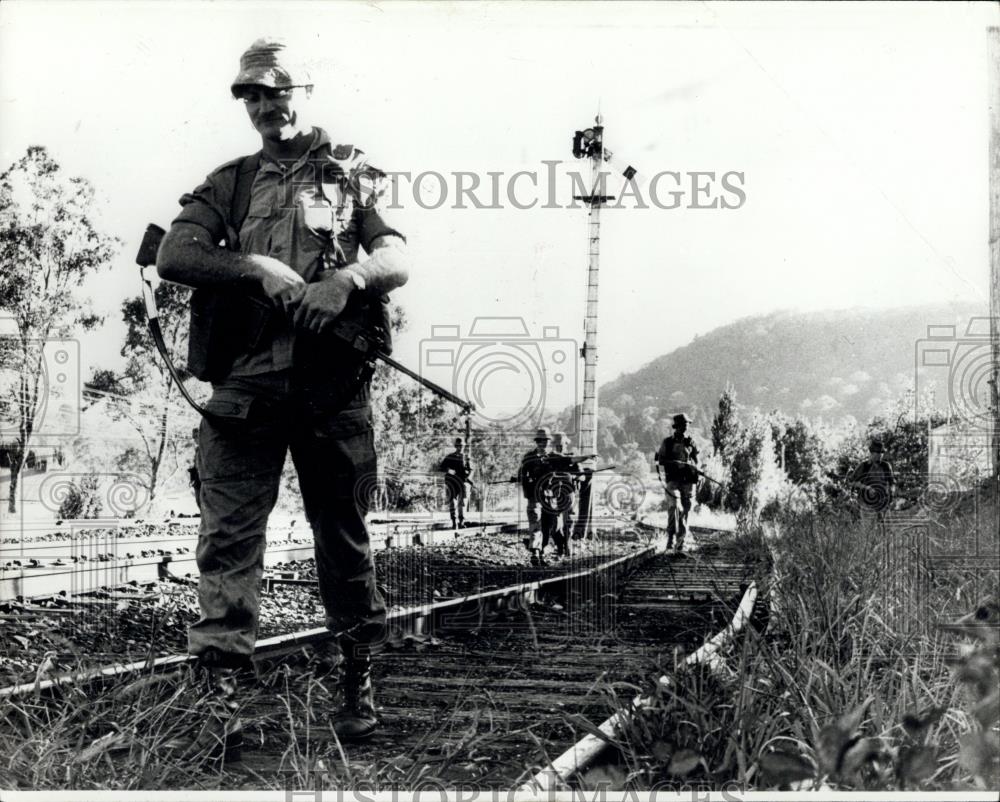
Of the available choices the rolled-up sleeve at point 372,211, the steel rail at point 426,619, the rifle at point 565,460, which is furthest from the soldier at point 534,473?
the rolled-up sleeve at point 372,211

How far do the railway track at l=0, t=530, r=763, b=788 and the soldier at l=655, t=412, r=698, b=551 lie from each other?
241 mm

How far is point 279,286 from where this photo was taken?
122 inches

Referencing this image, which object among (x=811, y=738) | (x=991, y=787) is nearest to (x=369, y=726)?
(x=811, y=738)

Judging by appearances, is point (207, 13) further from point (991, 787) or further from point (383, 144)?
point (991, 787)

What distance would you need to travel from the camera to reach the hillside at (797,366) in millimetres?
3645

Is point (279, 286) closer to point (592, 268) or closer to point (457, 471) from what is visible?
point (457, 471)

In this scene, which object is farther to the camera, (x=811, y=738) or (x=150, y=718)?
(x=150, y=718)

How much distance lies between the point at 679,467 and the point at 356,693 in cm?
146

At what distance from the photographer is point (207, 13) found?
11.6ft

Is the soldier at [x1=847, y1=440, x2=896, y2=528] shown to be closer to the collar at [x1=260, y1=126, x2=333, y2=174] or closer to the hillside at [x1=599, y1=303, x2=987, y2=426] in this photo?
the hillside at [x1=599, y1=303, x2=987, y2=426]

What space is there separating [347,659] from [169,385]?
1152 mm

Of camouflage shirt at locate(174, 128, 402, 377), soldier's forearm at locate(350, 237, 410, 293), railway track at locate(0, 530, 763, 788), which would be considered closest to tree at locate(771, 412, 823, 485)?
railway track at locate(0, 530, 763, 788)

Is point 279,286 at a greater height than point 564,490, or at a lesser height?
greater

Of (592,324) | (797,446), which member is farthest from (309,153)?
(797,446)
